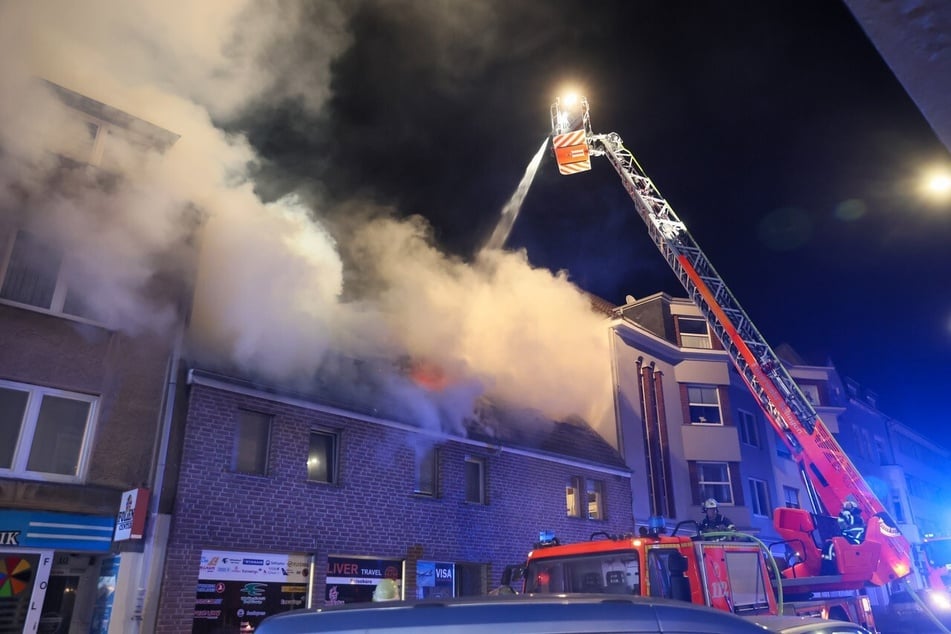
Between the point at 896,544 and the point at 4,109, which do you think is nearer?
the point at 4,109

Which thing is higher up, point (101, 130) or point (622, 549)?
point (101, 130)

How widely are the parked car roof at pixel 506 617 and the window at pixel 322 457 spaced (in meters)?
9.41

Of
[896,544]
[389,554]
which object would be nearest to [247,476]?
[389,554]

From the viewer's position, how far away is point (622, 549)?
609 centimetres

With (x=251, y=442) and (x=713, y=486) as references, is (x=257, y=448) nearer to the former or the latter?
(x=251, y=442)

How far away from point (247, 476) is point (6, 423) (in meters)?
3.14

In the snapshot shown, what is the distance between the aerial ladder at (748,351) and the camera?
12.0 m

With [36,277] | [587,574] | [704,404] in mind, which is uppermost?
[704,404]

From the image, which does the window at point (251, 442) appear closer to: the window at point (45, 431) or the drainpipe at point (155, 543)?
the drainpipe at point (155, 543)

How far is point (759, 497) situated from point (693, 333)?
570 centimetres

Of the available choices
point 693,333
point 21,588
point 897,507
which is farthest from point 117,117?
point 897,507

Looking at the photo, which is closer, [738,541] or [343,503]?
[738,541]

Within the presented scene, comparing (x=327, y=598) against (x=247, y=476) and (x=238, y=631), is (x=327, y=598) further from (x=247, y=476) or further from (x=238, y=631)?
(x=247, y=476)

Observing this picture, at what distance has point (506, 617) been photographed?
2.12m
